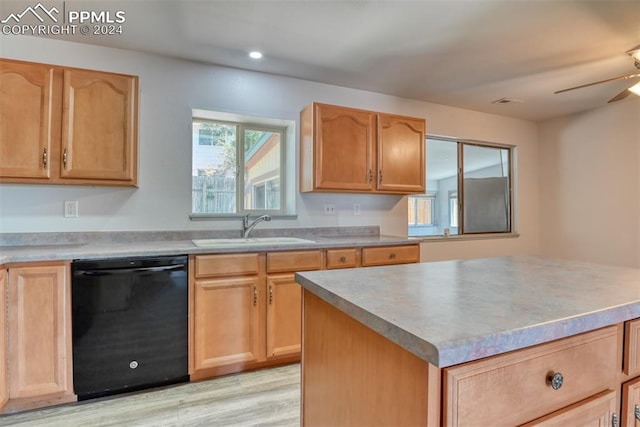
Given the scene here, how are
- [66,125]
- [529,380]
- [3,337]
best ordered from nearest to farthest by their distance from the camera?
1. [529,380]
2. [3,337]
3. [66,125]

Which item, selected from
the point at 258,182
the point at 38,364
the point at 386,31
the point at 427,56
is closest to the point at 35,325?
the point at 38,364

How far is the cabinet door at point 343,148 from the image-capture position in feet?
9.42

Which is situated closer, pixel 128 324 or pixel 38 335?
pixel 38 335

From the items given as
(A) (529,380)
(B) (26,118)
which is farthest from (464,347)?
(B) (26,118)

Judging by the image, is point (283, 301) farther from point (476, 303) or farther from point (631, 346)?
point (631, 346)

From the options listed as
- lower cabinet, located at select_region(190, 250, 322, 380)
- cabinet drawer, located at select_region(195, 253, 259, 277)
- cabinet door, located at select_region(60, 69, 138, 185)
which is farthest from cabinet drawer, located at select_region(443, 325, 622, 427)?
cabinet door, located at select_region(60, 69, 138, 185)

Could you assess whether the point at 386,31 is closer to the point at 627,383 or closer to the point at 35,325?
the point at 627,383

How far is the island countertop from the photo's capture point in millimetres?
688

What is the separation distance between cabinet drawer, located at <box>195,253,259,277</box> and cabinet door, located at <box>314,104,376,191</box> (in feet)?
2.97

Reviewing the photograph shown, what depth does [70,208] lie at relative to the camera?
2408 mm

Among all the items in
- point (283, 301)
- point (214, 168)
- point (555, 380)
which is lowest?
point (283, 301)

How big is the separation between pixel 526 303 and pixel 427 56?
231 centimetres

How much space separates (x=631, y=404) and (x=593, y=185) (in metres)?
3.94

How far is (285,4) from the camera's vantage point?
1.99 m
